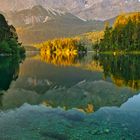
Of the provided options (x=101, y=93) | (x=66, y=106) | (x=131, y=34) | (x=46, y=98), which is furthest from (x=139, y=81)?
(x=131, y=34)

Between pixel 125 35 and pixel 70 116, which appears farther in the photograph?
pixel 125 35

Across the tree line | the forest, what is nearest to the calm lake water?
the forest

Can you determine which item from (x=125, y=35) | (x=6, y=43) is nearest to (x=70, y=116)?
(x=6, y=43)

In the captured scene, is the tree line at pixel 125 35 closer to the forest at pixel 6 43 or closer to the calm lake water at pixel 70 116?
the forest at pixel 6 43

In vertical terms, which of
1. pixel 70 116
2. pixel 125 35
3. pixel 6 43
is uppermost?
pixel 125 35

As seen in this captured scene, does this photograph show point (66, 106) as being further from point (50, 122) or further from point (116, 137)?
point (116, 137)

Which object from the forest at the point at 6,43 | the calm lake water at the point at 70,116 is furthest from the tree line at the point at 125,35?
the calm lake water at the point at 70,116

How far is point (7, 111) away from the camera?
3472 centimetres

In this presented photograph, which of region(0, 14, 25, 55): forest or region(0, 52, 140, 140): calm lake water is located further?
region(0, 14, 25, 55): forest

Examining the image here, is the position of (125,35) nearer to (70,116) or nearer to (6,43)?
(6,43)

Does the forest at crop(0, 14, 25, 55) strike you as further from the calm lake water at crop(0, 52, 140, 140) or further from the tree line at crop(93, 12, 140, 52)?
the calm lake water at crop(0, 52, 140, 140)

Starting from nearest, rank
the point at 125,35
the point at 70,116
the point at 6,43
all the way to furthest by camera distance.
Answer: the point at 70,116 → the point at 6,43 → the point at 125,35

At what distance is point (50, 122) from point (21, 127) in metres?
2.64

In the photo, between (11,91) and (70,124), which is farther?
(11,91)
